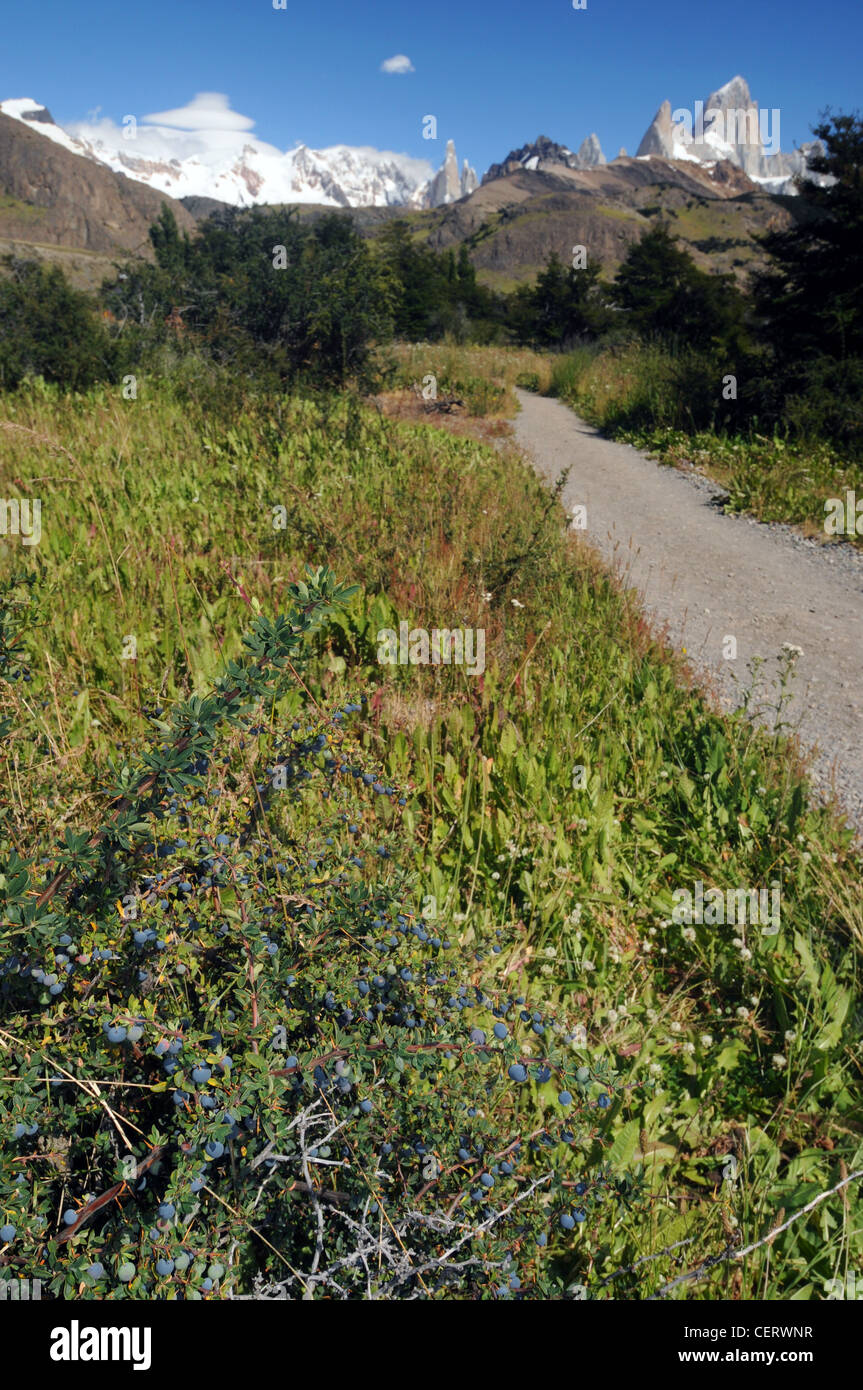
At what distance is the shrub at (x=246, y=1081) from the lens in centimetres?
125

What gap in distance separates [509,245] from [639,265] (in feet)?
279

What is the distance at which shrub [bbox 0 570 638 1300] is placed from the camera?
1.25m

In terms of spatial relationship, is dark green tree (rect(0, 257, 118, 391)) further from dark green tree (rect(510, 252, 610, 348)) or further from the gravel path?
dark green tree (rect(510, 252, 610, 348))

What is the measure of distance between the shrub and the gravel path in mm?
2463

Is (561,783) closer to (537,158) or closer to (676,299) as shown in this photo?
(676,299)

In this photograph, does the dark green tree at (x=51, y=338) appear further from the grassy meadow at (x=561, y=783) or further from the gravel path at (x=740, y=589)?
the gravel path at (x=740, y=589)

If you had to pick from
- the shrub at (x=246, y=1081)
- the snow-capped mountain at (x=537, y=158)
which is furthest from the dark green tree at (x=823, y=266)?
the snow-capped mountain at (x=537, y=158)

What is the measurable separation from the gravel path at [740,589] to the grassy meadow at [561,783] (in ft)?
1.61

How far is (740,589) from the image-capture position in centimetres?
612

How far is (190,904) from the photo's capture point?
4.96 feet

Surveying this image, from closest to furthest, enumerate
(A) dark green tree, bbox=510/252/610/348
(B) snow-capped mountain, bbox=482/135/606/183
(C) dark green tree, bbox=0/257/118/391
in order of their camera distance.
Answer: (C) dark green tree, bbox=0/257/118/391, (A) dark green tree, bbox=510/252/610/348, (B) snow-capped mountain, bbox=482/135/606/183

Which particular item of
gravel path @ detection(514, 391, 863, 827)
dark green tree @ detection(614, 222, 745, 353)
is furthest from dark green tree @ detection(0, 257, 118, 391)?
dark green tree @ detection(614, 222, 745, 353)
